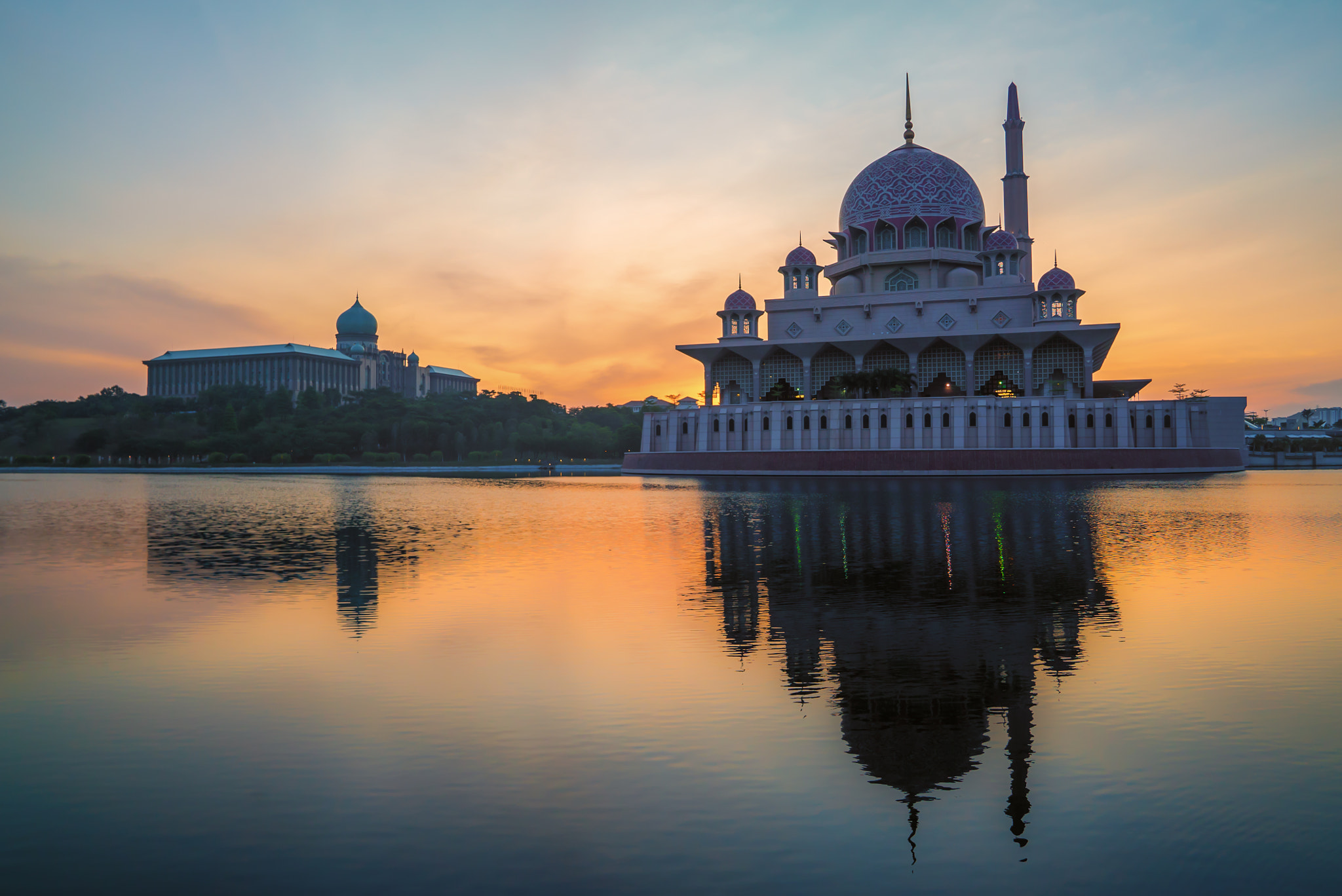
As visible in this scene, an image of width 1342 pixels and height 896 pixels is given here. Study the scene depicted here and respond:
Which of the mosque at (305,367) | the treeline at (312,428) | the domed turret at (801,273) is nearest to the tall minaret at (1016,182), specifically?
the domed turret at (801,273)

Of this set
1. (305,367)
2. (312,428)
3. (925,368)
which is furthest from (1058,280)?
(305,367)

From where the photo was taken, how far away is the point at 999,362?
218 feet

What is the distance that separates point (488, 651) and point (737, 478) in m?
48.5

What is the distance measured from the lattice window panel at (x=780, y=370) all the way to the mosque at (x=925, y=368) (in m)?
0.12

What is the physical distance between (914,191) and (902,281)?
6.85m

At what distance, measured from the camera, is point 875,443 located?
61.2 metres

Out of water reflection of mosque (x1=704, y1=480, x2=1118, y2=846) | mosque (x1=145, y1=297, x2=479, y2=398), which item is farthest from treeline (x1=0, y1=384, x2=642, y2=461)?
water reflection of mosque (x1=704, y1=480, x2=1118, y2=846)

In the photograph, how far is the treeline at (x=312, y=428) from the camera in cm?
10600

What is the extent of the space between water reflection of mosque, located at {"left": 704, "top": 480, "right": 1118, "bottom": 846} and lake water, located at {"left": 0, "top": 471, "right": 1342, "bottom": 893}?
0.06 m

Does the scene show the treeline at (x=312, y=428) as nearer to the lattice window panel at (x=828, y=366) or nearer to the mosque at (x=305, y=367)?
the mosque at (x=305, y=367)

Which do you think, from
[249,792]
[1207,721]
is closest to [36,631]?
[249,792]

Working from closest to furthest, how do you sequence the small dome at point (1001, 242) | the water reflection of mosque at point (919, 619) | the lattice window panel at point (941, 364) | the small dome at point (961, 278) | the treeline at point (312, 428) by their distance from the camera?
the water reflection of mosque at point (919, 619) → the small dome at point (1001, 242) → the lattice window panel at point (941, 364) → the small dome at point (961, 278) → the treeline at point (312, 428)

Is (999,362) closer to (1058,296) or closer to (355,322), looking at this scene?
(1058,296)

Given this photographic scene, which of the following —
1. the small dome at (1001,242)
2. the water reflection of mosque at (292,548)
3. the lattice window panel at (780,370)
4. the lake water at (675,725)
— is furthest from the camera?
the lattice window panel at (780,370)
